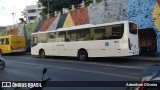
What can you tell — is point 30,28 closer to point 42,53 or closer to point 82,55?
point 42,53

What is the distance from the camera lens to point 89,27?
20125mm

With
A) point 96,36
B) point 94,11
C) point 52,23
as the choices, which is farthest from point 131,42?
point 52,23

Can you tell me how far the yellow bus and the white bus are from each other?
20.7 ft

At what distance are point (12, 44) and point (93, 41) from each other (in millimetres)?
13675

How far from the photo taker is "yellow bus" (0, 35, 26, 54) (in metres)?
30.8

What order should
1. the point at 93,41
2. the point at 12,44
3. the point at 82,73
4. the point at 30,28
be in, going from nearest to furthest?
→ the point at 82,73, the point at 93,41, the point at 12,44, the point at 30,28

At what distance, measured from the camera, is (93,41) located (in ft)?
65.0

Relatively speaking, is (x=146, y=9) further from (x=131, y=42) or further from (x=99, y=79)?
(x=99, y=79)

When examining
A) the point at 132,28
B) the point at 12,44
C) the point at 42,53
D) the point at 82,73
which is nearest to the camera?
the point at 82,73

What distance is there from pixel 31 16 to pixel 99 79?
11548 centimetres

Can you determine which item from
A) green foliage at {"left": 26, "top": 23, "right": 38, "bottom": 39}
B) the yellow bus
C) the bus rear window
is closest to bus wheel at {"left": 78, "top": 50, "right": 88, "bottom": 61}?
the bus rear window

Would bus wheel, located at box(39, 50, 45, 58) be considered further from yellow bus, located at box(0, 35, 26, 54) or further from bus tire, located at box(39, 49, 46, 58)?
yellow bus, located at box(0, 35, 26, 54)

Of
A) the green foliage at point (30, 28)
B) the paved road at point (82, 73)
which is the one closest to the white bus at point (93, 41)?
the paved road at point (82, 73)

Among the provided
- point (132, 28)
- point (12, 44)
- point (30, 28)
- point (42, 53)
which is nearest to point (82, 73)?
point (132, 28)
